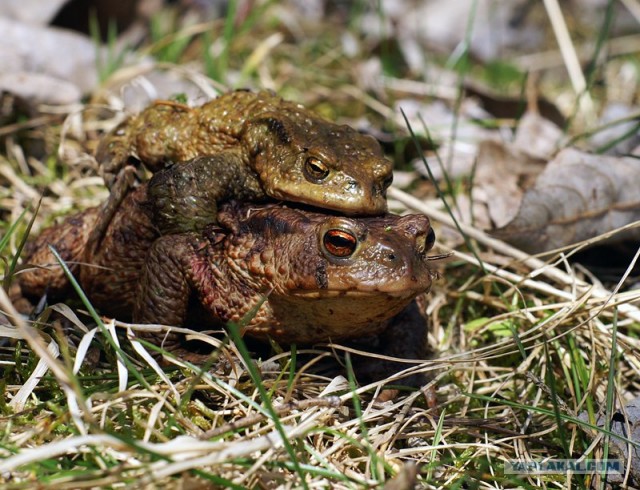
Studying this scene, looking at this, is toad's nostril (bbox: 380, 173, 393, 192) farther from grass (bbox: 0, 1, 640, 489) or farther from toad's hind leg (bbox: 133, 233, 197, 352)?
toad's hind leg (bbox: 133, 233, 197, 352)

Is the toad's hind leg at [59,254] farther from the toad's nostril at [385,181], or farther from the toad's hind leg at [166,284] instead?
the toad's nostril at [385,181]

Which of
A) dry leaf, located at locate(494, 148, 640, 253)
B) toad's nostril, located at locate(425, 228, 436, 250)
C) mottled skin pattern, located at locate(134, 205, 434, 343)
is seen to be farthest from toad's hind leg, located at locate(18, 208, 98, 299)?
dry leaf, located at locate(494, 148, 640, 253)

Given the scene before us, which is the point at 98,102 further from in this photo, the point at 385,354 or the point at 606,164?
the point at 606,164

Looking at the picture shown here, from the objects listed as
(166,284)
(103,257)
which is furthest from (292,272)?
(103,257)

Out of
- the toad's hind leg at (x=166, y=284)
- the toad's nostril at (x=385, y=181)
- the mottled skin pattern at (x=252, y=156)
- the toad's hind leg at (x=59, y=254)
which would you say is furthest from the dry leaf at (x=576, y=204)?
the toad's hind leg at (x=59, y=254)

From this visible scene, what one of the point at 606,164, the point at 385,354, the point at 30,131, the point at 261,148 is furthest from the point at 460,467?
the point at 30,131

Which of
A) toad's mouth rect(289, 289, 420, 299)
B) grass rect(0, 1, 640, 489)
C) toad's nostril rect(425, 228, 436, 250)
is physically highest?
toad's nostril rect(425, 228, 436, 250)
